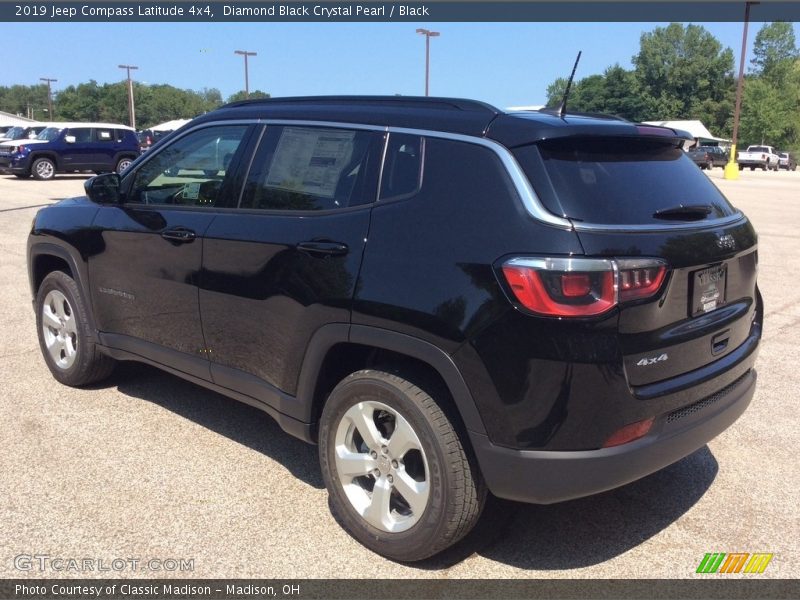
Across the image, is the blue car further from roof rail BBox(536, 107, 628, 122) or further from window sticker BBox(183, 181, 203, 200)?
roof rail BBox(536, 107, 628, 122)

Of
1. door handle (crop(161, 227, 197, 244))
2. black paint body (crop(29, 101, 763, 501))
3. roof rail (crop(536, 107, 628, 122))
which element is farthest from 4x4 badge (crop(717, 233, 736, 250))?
door handle (crop(161, 227, 197, 244))

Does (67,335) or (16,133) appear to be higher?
(16,133)

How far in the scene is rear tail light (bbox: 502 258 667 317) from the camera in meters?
2.47

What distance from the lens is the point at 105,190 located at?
4309 millimetres

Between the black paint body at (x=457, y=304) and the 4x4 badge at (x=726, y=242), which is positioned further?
the 4x4 badge at (x=726, y=242)

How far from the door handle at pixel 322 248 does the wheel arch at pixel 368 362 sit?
11.9 inches

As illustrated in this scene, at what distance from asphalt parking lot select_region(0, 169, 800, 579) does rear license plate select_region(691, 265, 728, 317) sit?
1.04m

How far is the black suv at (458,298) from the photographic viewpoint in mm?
2535

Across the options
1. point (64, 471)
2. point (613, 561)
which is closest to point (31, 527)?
point (64, 471)

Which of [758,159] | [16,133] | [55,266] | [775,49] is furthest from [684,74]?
[55,266]

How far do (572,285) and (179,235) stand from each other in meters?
2.17

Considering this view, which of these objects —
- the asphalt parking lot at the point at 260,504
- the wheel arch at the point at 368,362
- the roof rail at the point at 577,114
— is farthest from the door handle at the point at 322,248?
the asphalt parking lot at the point at 260,504

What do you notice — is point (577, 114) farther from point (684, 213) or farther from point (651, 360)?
point (651, 360)

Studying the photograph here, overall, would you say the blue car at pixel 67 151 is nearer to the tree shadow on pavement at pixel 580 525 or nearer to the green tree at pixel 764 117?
the tree shadow on pavement at pixel 580 525
